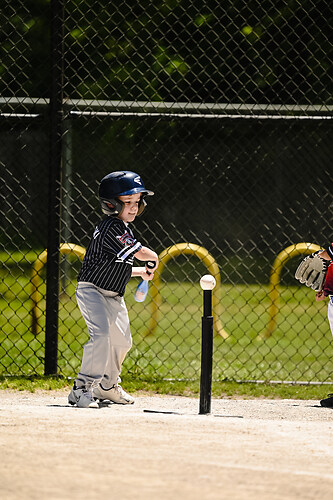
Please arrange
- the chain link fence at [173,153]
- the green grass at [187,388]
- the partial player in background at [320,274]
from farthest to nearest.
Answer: the chain link fence at [173,153] < the green grass at [187,388] < the partial player in background at [320,274]

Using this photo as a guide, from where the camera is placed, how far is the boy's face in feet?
17.3

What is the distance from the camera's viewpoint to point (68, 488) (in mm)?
3404

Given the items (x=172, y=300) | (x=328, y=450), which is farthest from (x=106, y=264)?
(x=172, y=300)

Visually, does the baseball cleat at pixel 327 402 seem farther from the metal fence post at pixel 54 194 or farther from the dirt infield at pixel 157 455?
the metal fence post at pixel 54 194

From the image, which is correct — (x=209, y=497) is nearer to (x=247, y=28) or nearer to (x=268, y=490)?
(x=268, y=490)

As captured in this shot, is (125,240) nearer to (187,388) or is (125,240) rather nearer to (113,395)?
(113,395)

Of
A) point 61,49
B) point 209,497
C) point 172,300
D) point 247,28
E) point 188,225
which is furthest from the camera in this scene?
point 188,225

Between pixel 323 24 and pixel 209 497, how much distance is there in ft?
33.9

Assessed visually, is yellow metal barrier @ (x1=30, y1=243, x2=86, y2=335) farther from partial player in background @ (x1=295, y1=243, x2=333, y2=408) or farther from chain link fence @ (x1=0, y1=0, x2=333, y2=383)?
partial player in background @ (x1=295, y1=243, x2=333, y2=408)

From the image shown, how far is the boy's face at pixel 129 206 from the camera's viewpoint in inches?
208

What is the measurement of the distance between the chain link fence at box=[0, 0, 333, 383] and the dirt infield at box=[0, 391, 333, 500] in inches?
63.2

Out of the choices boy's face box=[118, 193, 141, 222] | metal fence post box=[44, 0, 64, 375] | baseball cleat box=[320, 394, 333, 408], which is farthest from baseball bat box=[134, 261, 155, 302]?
baseball cleat box=[320, 394, 333, 408]

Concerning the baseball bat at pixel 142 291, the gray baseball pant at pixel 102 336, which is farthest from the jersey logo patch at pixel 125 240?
the gray baseball pant at pixel 102 336

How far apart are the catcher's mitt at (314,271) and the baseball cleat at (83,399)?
4.68 ft
